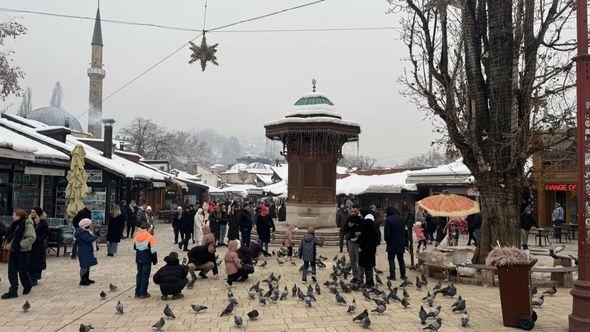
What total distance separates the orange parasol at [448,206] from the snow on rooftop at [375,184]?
15.3 meters

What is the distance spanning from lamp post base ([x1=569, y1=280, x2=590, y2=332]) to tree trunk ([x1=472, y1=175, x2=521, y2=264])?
14.5 ft

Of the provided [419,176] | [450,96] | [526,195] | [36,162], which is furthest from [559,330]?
[419,176]

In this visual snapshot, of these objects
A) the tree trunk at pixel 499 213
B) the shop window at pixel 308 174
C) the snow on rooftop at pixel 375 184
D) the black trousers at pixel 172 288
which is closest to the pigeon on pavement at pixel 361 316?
the black trousers at pixel 172 288

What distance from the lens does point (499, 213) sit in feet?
35.8

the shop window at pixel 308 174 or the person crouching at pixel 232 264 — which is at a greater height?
the shop window at pixel 308 174

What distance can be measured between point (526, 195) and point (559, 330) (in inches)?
736

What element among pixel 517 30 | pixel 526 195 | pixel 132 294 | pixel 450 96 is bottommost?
pixel 132 294

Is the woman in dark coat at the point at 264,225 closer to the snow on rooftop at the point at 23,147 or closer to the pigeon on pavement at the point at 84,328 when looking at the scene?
the snow on rooftop at the point at 23,147

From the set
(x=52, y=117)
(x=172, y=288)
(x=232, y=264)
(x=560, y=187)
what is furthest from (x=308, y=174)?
(x=52, y=117)

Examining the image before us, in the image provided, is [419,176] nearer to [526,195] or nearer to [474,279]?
[526,195]

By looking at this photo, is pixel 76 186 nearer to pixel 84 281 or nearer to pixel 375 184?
pixel 84 281

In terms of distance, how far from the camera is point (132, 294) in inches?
372

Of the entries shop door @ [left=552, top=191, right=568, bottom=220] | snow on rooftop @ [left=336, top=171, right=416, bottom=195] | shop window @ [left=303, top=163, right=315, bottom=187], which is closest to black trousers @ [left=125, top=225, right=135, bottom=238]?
shop window @ [left=303, top=163, right=315, bottom=187]

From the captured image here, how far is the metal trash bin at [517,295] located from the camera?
22.6 ft
